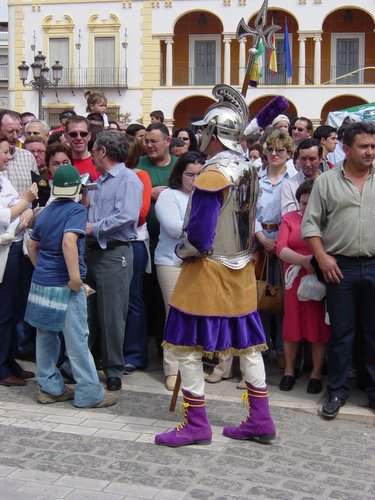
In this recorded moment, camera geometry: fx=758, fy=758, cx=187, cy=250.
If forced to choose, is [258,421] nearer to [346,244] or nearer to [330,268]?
[330,268]

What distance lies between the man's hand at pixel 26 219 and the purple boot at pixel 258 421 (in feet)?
7.61

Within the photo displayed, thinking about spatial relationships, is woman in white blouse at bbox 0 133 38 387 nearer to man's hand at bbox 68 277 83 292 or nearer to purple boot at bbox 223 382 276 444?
man's hand at bbox 68 277 83 292

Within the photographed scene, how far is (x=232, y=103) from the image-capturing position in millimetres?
4977

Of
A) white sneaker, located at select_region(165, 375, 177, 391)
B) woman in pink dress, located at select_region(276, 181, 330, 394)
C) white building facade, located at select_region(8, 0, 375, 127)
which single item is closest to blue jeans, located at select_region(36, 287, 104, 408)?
white sneaker, located at select_region(165, 375, 177, 391)

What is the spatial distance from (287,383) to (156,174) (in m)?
2.25

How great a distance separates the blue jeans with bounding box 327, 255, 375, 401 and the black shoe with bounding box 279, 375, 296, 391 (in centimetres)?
49

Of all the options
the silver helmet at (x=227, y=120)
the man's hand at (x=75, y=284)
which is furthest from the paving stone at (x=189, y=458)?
the silver helmet at (x=227, y=120)

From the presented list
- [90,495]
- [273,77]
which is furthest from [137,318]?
[273,77]

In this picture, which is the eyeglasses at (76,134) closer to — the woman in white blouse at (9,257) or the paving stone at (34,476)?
the woman in white blouse at (9,257)

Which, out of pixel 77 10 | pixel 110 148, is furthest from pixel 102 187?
pixel 77 10

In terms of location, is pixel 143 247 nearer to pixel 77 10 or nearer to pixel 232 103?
pixel 232 103

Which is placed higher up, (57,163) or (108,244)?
(57,163)

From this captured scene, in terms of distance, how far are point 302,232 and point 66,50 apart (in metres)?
35.0

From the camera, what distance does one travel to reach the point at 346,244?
5.54 meters
